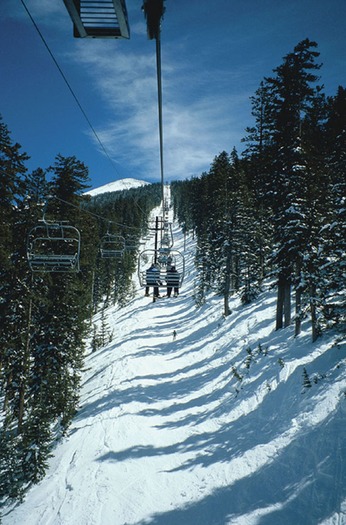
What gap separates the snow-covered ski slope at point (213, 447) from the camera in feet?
24.1

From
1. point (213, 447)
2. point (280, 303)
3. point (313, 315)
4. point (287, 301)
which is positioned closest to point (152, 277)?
point (213, 447)

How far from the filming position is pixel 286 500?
23.1 feet

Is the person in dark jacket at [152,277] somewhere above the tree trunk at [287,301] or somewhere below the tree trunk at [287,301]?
above

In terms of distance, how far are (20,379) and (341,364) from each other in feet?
53.5

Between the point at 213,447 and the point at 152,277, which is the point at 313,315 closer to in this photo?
the point at 213,447

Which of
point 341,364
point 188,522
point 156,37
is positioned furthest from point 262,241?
point 156,37

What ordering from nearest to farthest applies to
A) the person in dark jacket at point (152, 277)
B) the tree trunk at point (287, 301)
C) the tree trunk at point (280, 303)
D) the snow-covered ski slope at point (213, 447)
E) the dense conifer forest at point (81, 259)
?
the snow-covered ski slope at point (213, 447)
the person in dark jacket at point (152, 277)
the dense conifer forest at point (81, 259)
the tree trunk at point (287, 301)
the tree trunk at point (280, 303)

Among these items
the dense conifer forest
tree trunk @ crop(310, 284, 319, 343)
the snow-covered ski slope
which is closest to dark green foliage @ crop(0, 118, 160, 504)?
the dense conifer forest

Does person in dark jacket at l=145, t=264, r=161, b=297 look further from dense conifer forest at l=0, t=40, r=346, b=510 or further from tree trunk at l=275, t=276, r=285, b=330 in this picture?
tree trunk at l=275, t=276, r=285, b=330

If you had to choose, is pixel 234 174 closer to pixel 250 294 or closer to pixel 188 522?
pixel 250 294

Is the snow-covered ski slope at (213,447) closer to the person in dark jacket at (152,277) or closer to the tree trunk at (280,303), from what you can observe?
the tree trunk at (280,303)

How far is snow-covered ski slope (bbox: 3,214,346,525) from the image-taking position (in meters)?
7.35

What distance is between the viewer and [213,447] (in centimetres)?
1005

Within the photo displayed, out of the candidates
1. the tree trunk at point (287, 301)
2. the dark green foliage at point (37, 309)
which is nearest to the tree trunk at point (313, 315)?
the tree trunk at point (287, 301)
